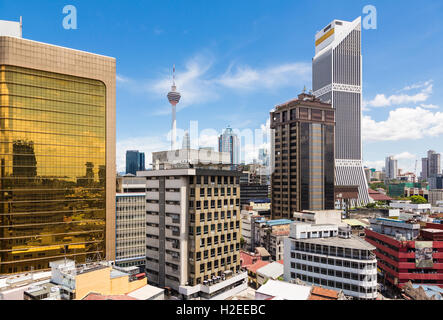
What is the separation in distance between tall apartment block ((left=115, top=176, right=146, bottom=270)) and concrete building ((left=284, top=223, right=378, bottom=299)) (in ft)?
151

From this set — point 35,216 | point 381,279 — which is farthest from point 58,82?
point 381,279

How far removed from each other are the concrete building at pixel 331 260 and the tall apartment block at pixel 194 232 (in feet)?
39.1

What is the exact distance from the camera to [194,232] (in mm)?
49594

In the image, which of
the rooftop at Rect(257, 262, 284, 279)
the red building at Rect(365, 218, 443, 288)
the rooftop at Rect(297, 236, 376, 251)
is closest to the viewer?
A: the rooftop at Rect(297, 236, 376, 251)

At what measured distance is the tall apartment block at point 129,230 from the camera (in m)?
82.4

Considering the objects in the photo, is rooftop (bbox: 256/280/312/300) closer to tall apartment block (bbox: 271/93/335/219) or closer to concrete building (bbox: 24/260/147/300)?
concrete building (bbox: 24/260/147/300)

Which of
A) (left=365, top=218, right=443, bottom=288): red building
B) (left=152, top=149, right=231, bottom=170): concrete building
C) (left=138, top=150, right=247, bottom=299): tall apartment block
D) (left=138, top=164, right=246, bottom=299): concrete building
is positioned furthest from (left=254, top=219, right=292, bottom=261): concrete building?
(left=152, top=149, right=231, bottom=170): concrete building

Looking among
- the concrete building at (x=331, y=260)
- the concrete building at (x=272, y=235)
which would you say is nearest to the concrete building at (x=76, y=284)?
the concrete building at (x=331, y=260)

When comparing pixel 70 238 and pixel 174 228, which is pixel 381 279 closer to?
pixel 174 228

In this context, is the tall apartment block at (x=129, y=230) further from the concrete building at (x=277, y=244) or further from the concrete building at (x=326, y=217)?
the concrete building at (x=326, y=217)

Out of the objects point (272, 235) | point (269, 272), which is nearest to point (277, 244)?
point (272, 235)

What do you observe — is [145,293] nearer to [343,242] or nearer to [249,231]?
[343,242]

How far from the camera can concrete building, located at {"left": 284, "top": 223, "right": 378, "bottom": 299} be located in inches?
1971

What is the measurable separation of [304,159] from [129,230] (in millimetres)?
69577
